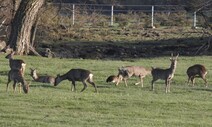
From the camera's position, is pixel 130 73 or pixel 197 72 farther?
pixel 197 72

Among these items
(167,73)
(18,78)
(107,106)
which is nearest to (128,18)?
(167,73)

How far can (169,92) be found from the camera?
2481 cm

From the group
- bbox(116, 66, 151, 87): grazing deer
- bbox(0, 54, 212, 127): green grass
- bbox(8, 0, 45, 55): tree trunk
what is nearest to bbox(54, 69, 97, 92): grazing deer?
bbox(0, 54, 212, 127): green grass

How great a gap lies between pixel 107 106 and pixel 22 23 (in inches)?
744

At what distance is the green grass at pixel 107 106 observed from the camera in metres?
18.1

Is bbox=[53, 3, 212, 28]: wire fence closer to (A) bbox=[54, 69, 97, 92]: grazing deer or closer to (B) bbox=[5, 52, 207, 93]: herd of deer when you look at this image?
(B) bbox=[5, 52, 207, 93]: herd of deer

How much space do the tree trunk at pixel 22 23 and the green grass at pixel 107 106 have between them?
10912 millimetres

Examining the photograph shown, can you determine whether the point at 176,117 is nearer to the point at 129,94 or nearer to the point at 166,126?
the point at 166,126

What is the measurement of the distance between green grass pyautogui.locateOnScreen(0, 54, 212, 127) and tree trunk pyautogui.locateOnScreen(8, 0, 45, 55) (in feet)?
35.8

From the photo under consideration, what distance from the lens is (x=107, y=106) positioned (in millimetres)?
20562

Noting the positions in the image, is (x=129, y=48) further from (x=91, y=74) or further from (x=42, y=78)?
(x=91, y=74)

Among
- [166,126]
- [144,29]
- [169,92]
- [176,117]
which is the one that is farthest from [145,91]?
[144,29]

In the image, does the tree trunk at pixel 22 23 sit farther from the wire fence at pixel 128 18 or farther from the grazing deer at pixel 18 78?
the grazing deer at pixel 18 78

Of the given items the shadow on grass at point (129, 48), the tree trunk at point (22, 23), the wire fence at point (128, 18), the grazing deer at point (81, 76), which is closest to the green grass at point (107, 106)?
the grazing deer at point (81, 76)
